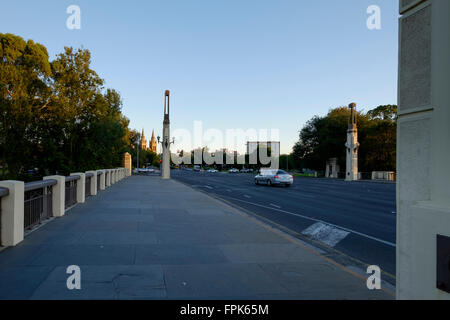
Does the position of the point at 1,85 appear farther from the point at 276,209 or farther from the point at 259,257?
the point at 259,257

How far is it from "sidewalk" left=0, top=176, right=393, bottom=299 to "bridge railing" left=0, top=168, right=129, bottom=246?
1.02ft

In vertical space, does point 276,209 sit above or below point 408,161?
below

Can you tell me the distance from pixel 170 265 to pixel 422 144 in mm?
3936

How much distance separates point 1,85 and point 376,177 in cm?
4853

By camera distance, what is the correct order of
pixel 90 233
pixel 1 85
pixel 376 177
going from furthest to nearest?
pixel 376 177 < pixel 1 85 < pixel 90 233

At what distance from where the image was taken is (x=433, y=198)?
227 centimetres

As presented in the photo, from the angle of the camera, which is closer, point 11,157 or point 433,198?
point 433,198

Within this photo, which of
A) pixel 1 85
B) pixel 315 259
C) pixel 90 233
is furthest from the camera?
pixel 1 85

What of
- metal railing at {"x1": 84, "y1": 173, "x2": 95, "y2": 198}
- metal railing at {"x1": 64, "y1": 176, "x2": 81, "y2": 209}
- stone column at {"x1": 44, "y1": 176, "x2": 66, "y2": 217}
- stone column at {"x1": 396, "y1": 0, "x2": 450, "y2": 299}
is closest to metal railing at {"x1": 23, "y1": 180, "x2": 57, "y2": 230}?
stone column at {"x1": 44, "y1": 176, "x2": 66, "y2": 217}

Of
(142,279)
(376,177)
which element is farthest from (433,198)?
(376,177)

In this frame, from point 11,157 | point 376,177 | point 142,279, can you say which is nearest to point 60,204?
point 142,279

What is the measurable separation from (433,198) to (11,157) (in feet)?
75.5

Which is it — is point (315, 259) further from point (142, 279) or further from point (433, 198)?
point (433, 198)

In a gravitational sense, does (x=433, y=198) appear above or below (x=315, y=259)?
above
